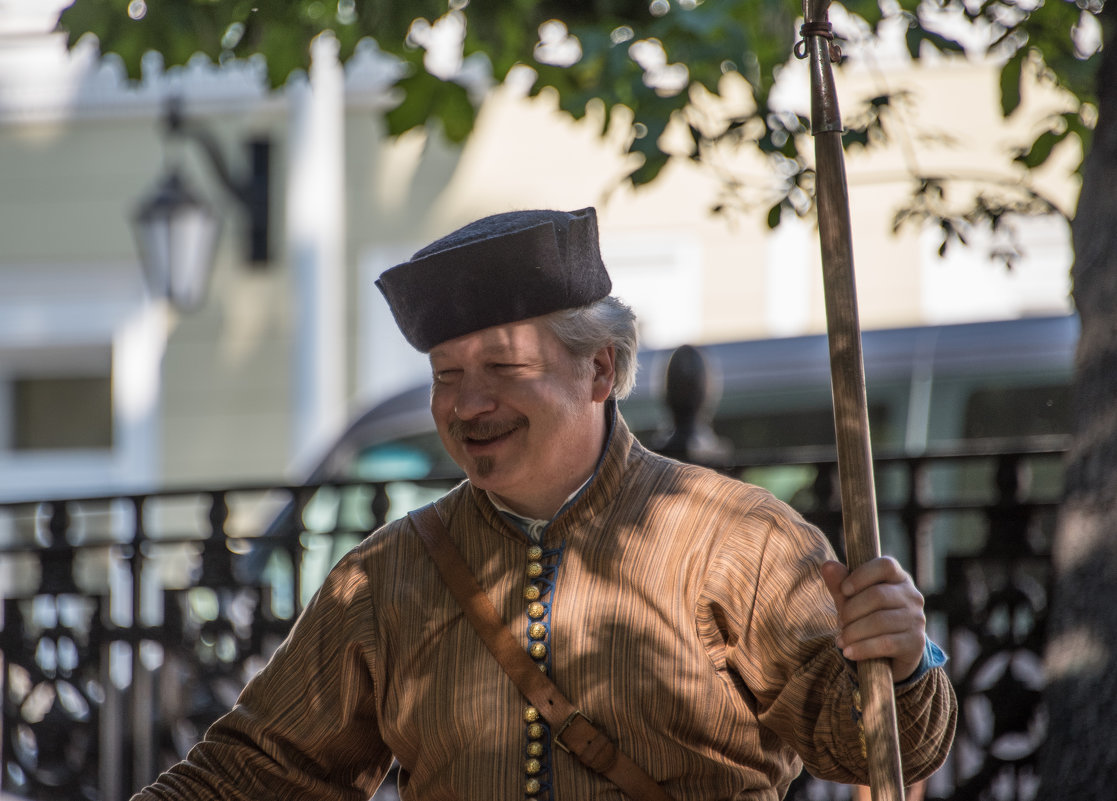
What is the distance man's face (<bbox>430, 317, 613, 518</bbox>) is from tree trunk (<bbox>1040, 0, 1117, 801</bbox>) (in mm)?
1043

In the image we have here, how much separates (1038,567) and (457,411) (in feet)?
5.31

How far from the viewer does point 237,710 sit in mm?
2359

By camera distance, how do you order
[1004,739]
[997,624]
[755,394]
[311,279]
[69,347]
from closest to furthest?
[1004,739] < [997,624] < [755,394] < [311,279] < [69,347]

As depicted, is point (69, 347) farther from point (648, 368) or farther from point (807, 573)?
point (807, 573)

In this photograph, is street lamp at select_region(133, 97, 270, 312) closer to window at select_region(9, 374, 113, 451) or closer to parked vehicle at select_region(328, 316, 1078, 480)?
parked vehicle at select_region(328, 316, 1078, 480)

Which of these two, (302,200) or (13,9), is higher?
(13,9)

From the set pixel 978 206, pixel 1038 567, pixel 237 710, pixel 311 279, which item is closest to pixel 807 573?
pixel 237 710

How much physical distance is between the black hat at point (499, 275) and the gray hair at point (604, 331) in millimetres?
19

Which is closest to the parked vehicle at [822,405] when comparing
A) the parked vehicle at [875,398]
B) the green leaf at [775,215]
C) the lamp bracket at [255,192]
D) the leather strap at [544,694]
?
the parked vehicle at [875,398]

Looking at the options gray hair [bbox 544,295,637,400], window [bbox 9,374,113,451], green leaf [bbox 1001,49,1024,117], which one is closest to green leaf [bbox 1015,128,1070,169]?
green leaf [bbox 1001,49,1024,117]

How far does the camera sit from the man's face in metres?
2.24

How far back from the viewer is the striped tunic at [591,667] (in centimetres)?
210

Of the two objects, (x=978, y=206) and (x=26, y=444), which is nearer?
(x=978, y=206)

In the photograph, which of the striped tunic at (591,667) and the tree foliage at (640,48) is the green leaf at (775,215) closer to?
the tree foliage at (640,48)
